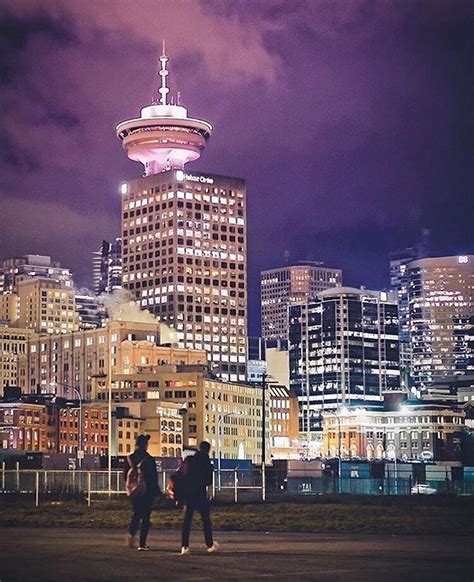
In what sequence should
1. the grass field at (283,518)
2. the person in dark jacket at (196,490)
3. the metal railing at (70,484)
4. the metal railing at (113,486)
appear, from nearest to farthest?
1. the person in dark jacket at (196,490)
2. the grass field at (283,518)
3. the metal railing at (113,486)
4. the metal railing at (70,484)

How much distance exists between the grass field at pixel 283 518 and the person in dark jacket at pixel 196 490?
10.2 metres

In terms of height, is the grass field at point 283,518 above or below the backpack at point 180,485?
below

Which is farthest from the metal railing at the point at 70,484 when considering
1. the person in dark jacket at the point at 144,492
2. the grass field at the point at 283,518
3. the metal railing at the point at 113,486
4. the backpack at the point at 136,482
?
the backpack at the point at 136,482

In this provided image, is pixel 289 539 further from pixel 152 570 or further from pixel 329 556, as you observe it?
pixel 152 570

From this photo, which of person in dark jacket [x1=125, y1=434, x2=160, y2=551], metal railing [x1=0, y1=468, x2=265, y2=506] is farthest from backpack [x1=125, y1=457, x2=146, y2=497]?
metal railing [x1=0, y1=468, x2=265, y2=506]

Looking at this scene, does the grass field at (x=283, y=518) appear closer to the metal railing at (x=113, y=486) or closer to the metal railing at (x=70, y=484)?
the metal railing at (x=113, y=486)

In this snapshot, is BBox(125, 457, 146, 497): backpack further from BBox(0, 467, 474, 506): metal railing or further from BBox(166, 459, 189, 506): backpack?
BBox(0, 467, 474, 506): metal railing

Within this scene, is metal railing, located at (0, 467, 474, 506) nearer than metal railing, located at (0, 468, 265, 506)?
Yes

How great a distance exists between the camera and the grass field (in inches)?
1534

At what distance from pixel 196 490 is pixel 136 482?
5.13 feet

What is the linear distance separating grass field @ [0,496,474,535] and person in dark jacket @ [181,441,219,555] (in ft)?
33.4

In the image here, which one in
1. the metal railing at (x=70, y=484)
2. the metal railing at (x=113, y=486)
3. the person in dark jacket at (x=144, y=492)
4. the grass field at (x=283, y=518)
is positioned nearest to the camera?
the person in dark jacket at (x=144, y=492)

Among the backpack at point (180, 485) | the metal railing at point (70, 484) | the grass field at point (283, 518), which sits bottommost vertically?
the grass field at point (283, 518)

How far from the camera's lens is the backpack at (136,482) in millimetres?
29141
